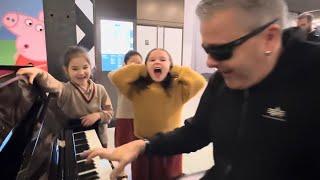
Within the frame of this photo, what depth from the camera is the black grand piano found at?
992 mm

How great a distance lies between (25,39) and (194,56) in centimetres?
576

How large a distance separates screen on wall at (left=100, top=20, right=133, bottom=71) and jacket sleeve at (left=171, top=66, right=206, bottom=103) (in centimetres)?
217

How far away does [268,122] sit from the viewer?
35.8 inches

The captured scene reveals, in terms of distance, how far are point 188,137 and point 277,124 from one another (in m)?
0.39

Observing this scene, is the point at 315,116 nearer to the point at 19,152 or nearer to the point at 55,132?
the point at 19,152

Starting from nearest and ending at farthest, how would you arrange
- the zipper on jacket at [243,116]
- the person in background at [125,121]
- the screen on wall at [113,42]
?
the zipper on jacket at [243,116], the person in background at [125,121], the screen on wall at [113,42]

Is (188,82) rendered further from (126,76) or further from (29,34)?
(29,34)

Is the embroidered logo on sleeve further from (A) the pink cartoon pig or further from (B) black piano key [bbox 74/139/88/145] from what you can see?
(A) the pink cartoon pig

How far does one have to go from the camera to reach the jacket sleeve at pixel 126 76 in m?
2.15

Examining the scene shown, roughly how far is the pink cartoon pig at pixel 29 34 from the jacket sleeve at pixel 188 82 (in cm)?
106

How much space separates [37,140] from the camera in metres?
1.22

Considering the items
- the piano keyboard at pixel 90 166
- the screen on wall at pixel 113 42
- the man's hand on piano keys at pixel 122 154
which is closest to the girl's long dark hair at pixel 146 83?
the piano keyboard at pixel 90 166

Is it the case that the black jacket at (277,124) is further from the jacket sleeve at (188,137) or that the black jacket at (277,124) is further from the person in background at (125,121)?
the person in background at (125,121)

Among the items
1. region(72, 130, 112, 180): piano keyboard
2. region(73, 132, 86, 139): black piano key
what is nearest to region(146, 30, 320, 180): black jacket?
region(72, 130, 112, 180): piano keyboard
